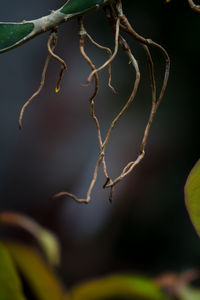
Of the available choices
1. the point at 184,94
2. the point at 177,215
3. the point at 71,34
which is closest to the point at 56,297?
the point at 177,215

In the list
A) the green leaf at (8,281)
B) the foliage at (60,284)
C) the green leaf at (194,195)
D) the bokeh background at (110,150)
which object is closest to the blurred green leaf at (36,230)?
the foliage at (60,284)

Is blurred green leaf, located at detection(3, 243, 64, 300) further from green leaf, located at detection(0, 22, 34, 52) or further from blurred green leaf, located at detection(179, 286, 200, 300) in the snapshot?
green leaf, located at detection(0, 22, 34, 52)

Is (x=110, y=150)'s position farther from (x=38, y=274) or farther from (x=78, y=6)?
(x=78, y=6)

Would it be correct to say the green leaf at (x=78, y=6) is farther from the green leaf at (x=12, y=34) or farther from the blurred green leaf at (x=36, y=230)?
the blurred green leaf at (x=36, y=230)

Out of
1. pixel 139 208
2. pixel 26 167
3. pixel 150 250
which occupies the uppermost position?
pixel 26 167

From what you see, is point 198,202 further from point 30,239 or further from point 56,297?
point 30,239

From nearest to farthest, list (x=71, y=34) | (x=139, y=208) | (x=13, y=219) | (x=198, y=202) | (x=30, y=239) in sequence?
(x=198, y=202) → (x=13, y=219) → (x=30, y=239) → (x=139, y=208) → (x=71, y=34)

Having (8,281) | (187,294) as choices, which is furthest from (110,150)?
(8,281)

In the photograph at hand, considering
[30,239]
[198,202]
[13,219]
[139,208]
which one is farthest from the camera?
[139,208]
